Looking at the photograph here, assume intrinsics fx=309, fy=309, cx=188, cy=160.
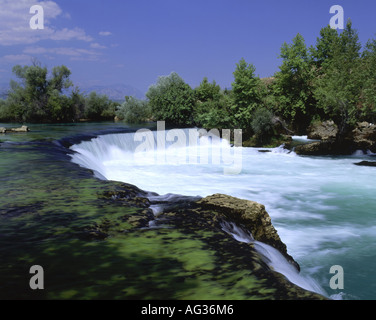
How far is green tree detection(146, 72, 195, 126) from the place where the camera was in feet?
140

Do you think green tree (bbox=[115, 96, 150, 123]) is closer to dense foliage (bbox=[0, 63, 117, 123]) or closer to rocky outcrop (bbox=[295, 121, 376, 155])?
dense foliage (bbox=[0, 63, 117, 123])

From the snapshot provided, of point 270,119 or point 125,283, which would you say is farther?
point 270,119

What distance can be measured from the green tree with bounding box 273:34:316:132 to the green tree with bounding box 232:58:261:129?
529 cm

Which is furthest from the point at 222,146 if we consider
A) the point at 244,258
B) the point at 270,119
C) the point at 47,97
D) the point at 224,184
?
the point at 47,97

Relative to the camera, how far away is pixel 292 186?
1541cm

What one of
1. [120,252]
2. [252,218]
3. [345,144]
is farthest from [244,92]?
[120,252]

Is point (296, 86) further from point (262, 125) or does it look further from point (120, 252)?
point (120, 252)

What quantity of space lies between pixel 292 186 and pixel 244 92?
60.4 feet

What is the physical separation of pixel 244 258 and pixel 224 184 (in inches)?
419

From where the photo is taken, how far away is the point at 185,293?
3.73m

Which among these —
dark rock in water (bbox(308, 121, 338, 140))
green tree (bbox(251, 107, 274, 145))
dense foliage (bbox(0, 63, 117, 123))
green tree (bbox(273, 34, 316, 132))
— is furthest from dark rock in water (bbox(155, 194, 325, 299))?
dense foliage (bbox(0, 63, 117, 123))

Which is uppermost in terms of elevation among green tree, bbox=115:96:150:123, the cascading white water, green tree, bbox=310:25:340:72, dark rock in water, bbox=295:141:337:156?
green tree, bbox=310:25:340:72

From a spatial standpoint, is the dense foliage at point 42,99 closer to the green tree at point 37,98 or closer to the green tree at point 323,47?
the green tree at point 37,98

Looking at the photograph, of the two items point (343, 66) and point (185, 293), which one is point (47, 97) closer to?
point (343, 66)
